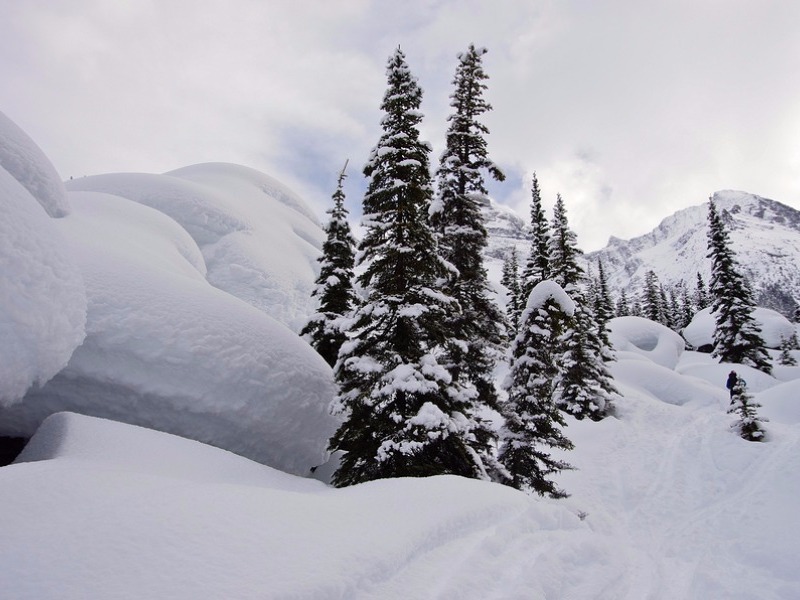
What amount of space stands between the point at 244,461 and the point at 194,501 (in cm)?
446

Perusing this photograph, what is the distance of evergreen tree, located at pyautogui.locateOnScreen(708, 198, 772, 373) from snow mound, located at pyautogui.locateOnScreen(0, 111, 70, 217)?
146 feet

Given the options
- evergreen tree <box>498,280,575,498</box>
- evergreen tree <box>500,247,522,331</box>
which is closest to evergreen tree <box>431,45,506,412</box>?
evergreen tree <box>498,280,575,498</box>

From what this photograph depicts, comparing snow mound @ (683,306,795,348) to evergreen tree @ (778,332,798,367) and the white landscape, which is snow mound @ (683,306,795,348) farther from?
the white landscape

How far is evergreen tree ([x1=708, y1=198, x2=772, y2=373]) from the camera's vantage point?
36.9 m

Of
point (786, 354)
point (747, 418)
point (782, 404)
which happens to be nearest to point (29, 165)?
point (747, 418)

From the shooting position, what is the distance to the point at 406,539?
384cm

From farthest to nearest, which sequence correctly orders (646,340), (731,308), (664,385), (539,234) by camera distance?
(646,340) → (731,308) → (664,385) → (539,234)

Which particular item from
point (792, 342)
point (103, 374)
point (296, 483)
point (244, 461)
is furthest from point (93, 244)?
point (792, 342)

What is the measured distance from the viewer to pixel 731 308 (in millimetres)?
37125

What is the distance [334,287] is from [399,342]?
7.00m

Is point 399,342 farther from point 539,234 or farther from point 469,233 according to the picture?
point 539,234

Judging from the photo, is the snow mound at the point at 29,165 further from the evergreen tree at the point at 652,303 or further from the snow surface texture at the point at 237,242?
the evergreen tree at the point at 652,303

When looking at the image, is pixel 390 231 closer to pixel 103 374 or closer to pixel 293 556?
pixel 103 374

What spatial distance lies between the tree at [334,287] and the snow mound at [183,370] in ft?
17.1
